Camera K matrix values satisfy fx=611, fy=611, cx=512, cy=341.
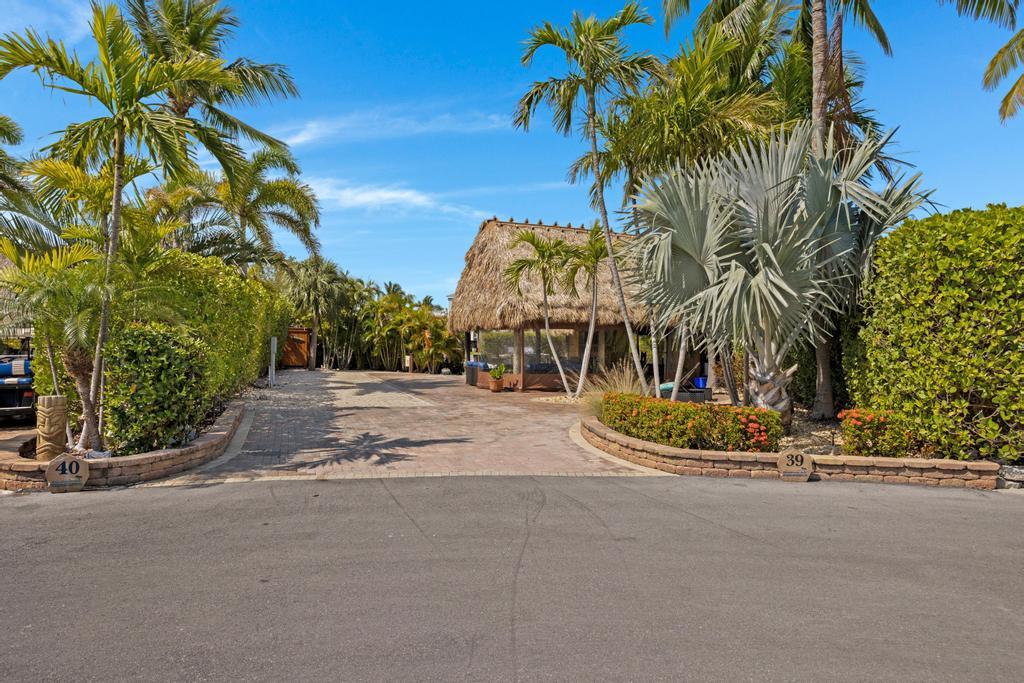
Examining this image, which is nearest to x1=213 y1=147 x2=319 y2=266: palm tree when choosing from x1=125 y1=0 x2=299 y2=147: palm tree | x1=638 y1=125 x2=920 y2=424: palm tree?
Result: x1=125 y1=0 x2=299 y2=147: palm tree

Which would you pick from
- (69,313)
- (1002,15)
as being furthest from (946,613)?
(1002,15)

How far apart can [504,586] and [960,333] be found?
6.12 m

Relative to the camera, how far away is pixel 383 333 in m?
34.1

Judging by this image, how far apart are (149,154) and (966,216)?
952 cm

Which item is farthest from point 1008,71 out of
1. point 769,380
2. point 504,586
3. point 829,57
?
point 504,586

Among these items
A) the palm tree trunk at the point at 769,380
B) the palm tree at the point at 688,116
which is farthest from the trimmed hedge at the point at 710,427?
the palm tree at the point at 688,116

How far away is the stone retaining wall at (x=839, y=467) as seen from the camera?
6.70 metres

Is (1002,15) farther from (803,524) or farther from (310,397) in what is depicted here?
(310,397)

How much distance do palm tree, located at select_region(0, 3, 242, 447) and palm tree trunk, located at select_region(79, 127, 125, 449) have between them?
0.03 feet

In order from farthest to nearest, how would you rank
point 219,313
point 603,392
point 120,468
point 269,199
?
point 269,199, point 219,313, point 603,392, point 120,468

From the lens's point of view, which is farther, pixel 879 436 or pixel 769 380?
pixel 769 380

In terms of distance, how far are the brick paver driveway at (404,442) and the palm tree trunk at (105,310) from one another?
1291 millimetres

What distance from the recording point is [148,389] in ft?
22.3

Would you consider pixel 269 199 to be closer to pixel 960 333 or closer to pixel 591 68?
pixel 591 68
